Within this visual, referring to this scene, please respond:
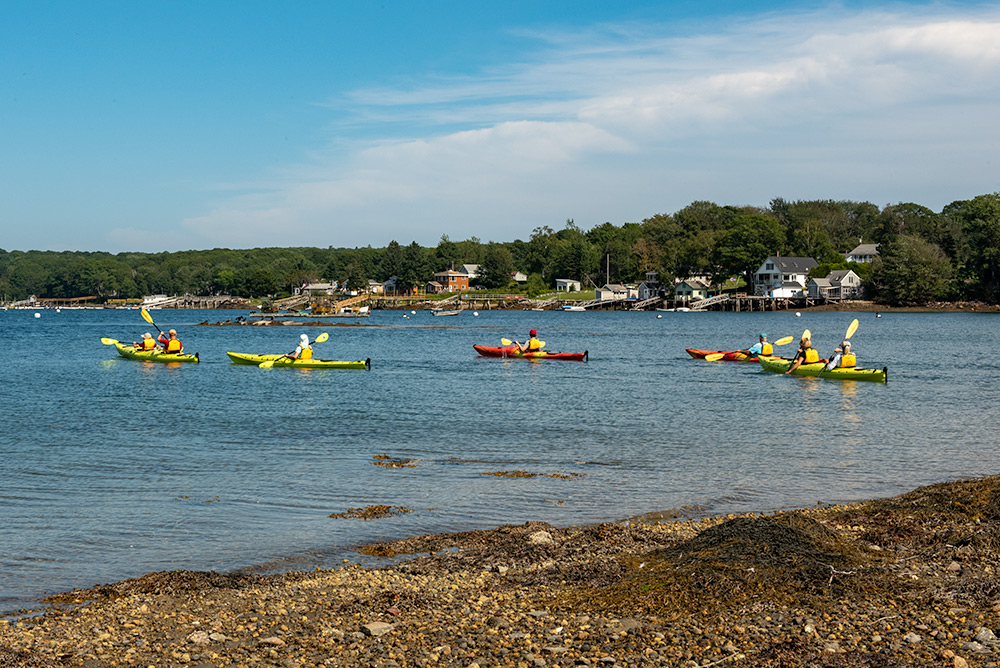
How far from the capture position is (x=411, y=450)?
824 inches

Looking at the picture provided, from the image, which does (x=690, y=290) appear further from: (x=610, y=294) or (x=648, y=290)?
(x=610, y=294)

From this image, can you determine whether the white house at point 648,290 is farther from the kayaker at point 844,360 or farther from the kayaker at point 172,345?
the kayaker at point 844,360

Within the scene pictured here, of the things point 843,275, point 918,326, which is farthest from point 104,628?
point 843,275

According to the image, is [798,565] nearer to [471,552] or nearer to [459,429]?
[471,552]

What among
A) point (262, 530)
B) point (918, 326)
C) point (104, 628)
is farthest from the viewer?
point (918, 326)

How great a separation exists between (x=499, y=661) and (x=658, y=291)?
498 feet

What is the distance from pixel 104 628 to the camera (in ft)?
29.1

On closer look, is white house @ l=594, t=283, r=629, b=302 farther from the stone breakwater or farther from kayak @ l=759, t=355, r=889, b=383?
the stone breakwater

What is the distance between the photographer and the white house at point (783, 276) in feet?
457

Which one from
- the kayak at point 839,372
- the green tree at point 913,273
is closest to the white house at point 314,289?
the green tree at point 913,273

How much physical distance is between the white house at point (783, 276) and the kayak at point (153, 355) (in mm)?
107312

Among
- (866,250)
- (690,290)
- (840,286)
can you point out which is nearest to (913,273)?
(840,286)

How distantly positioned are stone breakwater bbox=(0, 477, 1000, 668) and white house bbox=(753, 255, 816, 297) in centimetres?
13309

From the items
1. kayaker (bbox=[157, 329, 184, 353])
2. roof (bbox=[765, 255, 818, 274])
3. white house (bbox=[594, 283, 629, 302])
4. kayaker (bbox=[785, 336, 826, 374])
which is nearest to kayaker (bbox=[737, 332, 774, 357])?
kayaker (bbox=[785, 336, 826, 374])
